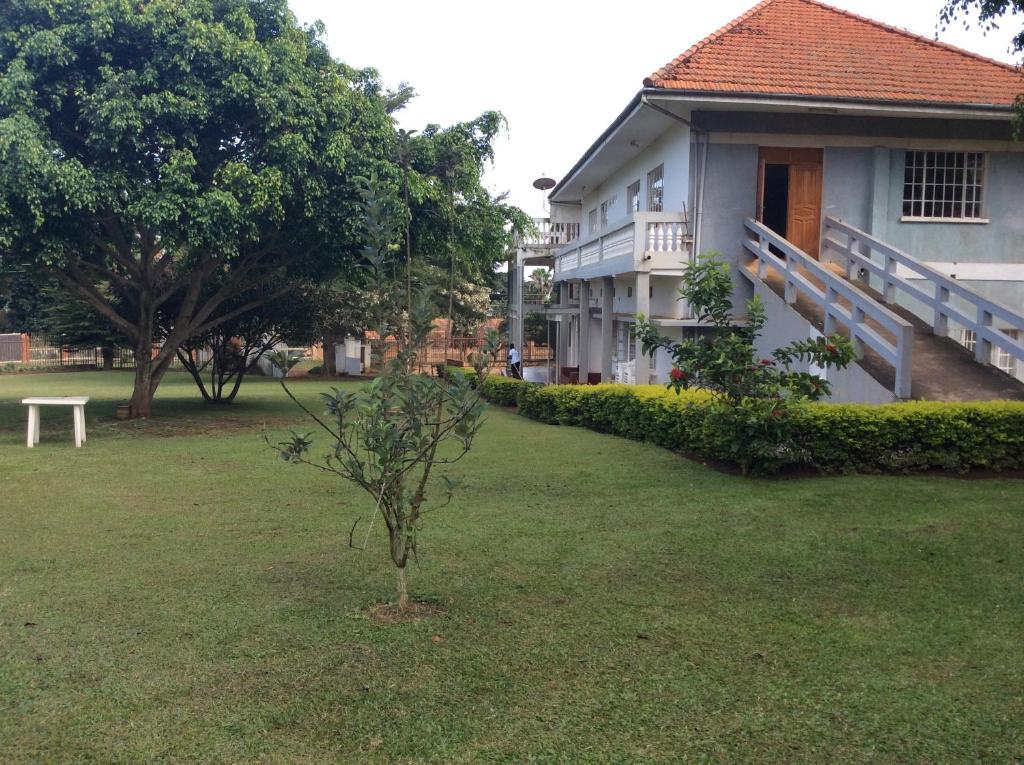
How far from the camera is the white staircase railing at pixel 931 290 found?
11.5 m

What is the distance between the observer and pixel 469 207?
1741cm

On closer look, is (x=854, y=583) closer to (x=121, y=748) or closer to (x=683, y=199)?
(x=121, y=748)

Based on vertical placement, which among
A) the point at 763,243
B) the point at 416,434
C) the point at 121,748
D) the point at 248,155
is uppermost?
the point at 248,155

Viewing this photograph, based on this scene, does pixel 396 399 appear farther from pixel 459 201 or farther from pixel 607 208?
pixel 607 208

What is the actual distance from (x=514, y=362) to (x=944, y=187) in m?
14.2

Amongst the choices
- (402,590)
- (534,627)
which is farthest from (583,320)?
(534,627)

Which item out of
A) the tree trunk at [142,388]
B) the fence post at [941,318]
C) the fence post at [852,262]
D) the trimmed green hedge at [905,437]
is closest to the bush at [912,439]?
the trimmed green hedge at [905,437]

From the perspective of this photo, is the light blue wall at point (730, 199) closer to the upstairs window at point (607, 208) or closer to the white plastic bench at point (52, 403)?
the upstairs window at point (607, 208)

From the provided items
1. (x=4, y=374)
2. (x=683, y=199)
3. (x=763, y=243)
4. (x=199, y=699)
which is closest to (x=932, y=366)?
(x=763, y=243)

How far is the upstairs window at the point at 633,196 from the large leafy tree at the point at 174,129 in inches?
248

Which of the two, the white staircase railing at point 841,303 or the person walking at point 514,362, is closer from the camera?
the white staircase railing at point 841,303

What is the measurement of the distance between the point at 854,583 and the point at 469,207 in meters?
12.5

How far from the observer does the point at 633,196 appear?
2092 cm

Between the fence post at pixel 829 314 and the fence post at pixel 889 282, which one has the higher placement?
the fence post at pixel 889 282
